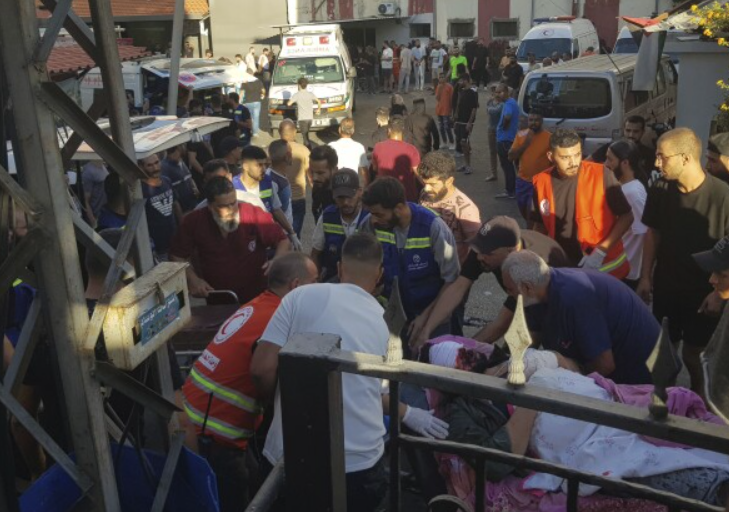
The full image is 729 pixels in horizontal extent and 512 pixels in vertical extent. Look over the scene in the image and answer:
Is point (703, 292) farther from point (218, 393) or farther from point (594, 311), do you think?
point (218, 393)

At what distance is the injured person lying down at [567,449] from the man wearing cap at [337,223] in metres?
1.97

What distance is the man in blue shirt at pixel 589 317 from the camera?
3.76 metres

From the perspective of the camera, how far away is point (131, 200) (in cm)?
289

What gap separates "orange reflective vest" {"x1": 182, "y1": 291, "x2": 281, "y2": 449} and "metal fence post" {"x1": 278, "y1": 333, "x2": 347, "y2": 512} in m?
1.28

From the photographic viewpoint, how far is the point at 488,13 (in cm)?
3238

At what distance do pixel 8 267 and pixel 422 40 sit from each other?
3199cm

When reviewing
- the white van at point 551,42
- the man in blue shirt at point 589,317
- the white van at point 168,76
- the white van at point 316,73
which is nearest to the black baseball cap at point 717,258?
the man in blue shirt at point 589,317

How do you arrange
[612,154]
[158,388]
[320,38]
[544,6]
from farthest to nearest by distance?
[544,6] < [320,38] < [612,154] < [158,388]

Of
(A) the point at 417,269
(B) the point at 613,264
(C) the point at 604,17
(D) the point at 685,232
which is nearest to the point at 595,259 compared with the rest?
(B) the point at 613,264

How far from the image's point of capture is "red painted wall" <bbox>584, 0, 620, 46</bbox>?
30312 mm

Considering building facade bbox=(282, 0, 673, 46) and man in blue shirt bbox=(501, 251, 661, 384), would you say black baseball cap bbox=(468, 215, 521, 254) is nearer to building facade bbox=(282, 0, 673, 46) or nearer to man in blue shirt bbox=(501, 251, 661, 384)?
man in blue shirt bbox=(501, 251, 661, 384)

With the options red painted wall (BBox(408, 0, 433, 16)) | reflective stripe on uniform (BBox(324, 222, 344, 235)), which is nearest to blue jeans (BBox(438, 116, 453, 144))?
reflective stripe on uniform (BBox(324, 222, 344, 235))

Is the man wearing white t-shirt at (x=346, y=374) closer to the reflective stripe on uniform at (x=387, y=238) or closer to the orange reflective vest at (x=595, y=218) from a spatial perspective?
the reflective stripe on uniform at (x=387, y=238)

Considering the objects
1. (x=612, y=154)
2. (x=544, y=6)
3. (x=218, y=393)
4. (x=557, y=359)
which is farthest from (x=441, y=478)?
(x=544, y=6)
